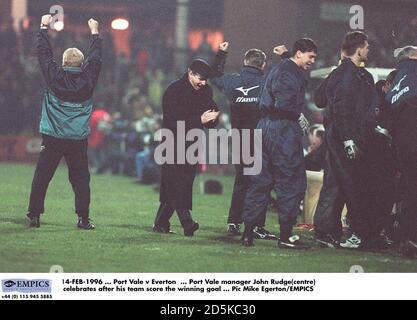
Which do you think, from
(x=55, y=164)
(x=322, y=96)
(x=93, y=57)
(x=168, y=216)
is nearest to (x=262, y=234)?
(x=168, y=216)

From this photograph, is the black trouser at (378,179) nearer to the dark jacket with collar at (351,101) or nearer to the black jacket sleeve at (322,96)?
the dark jacket with collar at (351,101)

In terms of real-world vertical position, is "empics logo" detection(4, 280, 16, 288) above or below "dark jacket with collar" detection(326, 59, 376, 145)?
below

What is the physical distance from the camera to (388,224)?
464 inches

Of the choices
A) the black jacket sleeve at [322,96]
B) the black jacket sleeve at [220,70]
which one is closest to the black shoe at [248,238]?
the black jacket sleeve at [322,96]

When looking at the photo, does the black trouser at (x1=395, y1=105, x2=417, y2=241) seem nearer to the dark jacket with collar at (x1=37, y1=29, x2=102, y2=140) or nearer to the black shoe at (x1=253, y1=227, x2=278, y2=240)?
the black shoe at (x1=253, y1=227, x2=278, y2=240)

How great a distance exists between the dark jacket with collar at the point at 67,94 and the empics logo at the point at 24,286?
11.0 feet

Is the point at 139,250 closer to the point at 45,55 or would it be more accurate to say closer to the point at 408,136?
the point at 45,55

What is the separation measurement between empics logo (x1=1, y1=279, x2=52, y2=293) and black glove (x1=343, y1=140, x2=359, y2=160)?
3322 mm

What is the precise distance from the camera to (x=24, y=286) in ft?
28.8

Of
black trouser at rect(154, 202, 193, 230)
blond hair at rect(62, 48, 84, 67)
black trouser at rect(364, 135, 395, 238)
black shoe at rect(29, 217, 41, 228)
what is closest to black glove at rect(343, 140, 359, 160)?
black trouser at rect(364, 135, 395, 238)

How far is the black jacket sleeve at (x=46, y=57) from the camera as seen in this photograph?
38.7ft

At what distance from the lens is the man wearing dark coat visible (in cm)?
1166

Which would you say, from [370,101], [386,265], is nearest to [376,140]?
[370,101]

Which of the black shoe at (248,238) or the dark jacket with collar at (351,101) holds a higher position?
the dark jacket with collar at (351,101)
